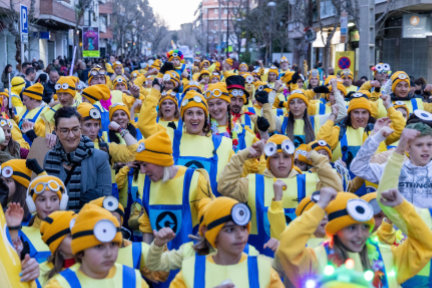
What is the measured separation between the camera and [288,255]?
400 cm

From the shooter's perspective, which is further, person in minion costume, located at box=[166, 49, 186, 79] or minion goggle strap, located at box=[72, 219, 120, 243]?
person in minion costume, located at box=[166, 49, 186, 79]

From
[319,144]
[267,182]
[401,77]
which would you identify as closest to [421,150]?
[267,182]

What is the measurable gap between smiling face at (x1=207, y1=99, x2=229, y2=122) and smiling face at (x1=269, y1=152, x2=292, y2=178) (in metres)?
2.29

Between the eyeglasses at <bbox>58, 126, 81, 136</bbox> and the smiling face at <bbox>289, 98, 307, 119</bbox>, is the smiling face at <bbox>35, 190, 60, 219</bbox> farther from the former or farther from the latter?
the smiling face at <bbox>289, 98, 307, 119</bbox>

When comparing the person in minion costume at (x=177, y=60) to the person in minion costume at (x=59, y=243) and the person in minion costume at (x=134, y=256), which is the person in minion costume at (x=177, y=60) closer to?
the person in minion costume at (x=134, y=256)

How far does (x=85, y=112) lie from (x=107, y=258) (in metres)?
3.96

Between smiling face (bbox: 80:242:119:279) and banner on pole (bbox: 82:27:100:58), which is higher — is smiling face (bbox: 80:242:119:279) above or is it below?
below

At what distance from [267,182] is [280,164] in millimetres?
201

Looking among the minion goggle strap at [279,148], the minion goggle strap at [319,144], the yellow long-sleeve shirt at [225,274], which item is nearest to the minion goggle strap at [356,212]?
the yellow long-sleeve shirt at [225,274]

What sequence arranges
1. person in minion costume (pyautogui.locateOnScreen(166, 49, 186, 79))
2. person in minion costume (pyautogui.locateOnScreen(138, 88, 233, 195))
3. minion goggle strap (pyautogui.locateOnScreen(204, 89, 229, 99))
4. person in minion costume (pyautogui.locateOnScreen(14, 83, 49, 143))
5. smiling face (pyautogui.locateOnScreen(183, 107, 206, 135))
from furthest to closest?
person in minion costume (pyautogui.locateOnScreen(166, 49, 186, 79)) < person in minion costume (pyautogui.locateOnScreen(14, 83, 49, 143)) < minion goggle strap (pyautogui.locateOnScreen(204, 89, 229, 99)) < smiling face (pyautogui.locateOnScreen(183, 107, 206, 135)) < person in minion costume (pyautogui.locateOnScreen(138, 88, 233, 195))

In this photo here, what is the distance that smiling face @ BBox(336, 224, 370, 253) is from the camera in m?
3.95

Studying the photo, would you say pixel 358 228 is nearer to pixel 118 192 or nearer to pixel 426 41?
pixel 118 192

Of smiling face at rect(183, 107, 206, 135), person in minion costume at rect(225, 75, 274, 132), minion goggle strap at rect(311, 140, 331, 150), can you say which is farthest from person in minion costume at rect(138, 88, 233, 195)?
person in minion costume at rect(225, 75, 274, 132)

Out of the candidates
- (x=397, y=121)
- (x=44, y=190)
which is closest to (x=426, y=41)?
(x=397, y=121)
